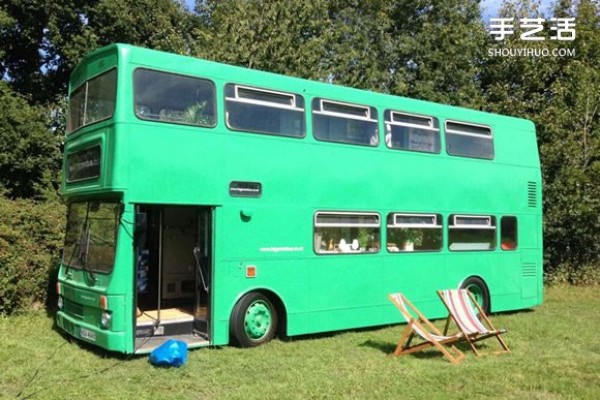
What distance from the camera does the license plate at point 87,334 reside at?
25.2ft

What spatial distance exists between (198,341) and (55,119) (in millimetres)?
15409

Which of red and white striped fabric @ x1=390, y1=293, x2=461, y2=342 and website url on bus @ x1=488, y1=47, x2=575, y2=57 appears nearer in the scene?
red and white striped fabric @ x1=390, y1=293, x2=461, y2=342

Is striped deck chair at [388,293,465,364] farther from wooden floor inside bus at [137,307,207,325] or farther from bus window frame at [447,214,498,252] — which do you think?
bus window frame at [447,214,498,252]

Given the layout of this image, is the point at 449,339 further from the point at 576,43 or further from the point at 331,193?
the point at 576,43

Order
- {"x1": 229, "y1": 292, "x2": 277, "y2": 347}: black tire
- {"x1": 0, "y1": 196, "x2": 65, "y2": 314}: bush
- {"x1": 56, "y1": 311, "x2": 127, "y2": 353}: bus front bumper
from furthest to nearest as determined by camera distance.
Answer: {"x1": 0, "y1": 196, "x2": 65, "y2": 314}: bush, {"x1": 229, "y1": 292, "x2": 277, "y2": 347}: black tire, {"x1": 56, "y1": 311, "x2": 127, "y2": 353}: bus front bumper

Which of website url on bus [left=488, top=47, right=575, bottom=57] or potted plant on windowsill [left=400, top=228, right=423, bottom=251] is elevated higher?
website url on bus [left=488, top=47, right=575, bottom=57]

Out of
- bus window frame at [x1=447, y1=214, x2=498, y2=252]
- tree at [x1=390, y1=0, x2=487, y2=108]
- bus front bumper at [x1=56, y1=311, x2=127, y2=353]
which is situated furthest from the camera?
tree at [x1=390, y1=0, x2=487, y2=108]

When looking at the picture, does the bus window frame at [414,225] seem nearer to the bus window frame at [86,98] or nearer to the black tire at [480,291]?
the black tire at [480,291]

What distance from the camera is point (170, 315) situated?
8.45m

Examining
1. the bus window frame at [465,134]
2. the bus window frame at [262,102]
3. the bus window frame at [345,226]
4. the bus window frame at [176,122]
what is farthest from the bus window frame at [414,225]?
the bus window frame at [176,122]

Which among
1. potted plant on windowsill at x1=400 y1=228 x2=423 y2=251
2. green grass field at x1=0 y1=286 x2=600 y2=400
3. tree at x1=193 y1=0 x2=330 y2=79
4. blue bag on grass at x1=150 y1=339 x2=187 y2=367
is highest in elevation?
tree at x1=193 y1=0 x2=330 y2=79

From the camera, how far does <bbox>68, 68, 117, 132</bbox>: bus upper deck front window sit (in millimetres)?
7578

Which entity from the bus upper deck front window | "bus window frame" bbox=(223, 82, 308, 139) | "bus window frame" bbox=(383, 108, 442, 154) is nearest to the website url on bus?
"bus window frame" bbox=(383, 108, 442, 154)

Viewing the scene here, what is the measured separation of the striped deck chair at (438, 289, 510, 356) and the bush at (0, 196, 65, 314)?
6.59 metres
